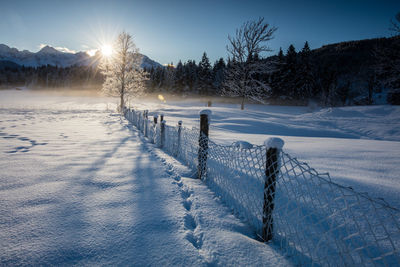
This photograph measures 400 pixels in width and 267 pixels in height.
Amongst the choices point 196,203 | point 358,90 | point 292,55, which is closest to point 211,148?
point 196,203

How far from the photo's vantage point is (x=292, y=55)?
34.7 m

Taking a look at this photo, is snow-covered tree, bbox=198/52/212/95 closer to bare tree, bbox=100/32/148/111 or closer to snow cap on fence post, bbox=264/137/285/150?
bare tree, bbox=100/32/148/111

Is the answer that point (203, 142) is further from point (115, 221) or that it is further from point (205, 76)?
point (205, 76)

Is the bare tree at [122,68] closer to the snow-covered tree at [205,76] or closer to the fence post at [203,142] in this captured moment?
the fence post at [203,142]

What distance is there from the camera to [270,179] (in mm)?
1748

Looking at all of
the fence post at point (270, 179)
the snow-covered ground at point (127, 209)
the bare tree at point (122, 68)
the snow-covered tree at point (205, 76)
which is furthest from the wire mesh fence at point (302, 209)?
the snow-covered tree at point (205, 76)

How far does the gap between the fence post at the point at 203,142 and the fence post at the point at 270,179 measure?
1.62m

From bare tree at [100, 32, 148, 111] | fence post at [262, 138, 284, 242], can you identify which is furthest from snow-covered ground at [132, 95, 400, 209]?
bare tree at [100, 32, 148, 111]

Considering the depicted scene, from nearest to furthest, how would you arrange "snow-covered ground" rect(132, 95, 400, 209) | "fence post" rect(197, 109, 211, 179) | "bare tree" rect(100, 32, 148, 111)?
"snow-covered ground" rect(132, 95, 400, 209)
"fence post" rect(197, 109, 211, 179)
"bare tree" rect(100, 32, 148, 111)

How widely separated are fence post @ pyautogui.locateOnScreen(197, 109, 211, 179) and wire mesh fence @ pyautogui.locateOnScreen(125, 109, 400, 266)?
0.02 meters

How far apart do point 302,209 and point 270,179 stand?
86 cm

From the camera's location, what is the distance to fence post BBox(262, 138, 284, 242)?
167cm

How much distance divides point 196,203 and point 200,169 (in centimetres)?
101

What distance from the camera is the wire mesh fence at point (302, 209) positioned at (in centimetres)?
142
